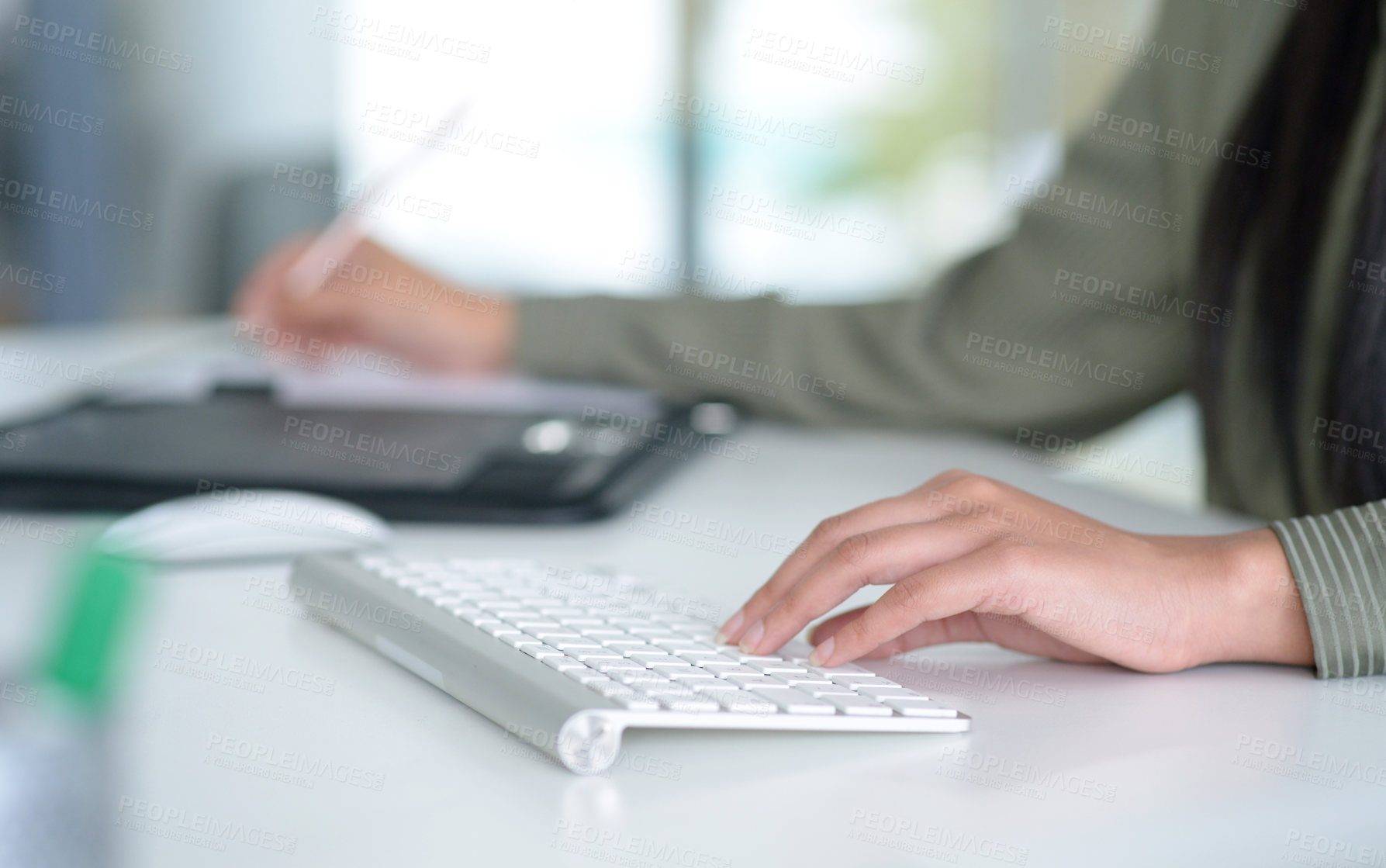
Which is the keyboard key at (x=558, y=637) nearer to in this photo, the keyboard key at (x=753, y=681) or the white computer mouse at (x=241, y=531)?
the keyboard key at (x=753, y=681)

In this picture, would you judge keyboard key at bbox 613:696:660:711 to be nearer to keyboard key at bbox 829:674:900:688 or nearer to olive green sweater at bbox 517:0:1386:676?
keyboard key at bbox 829:674:900:688

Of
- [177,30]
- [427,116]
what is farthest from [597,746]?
[427,116]

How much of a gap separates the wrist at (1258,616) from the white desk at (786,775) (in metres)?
0.01

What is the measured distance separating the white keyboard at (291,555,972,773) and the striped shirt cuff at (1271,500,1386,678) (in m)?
0.17

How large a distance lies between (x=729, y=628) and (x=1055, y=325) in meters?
0.71

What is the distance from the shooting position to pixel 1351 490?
2.55 ft

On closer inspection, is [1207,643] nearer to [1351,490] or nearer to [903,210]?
[1351,490]

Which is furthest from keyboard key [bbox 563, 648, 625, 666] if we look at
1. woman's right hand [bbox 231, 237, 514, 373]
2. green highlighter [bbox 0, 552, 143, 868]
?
woman's right hand [bbox 231, 237, 514, 373]

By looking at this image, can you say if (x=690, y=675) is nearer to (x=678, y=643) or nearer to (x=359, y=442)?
(x=678, y=643)

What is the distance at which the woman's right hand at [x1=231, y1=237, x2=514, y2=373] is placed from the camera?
1.23 m

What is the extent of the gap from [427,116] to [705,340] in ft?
10.6

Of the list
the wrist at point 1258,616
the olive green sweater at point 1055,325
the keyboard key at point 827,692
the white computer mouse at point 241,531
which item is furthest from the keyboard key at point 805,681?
the olive green sweater at point 1055,325

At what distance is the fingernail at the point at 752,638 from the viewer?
0.49 meters

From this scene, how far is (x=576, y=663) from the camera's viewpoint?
44 cm
